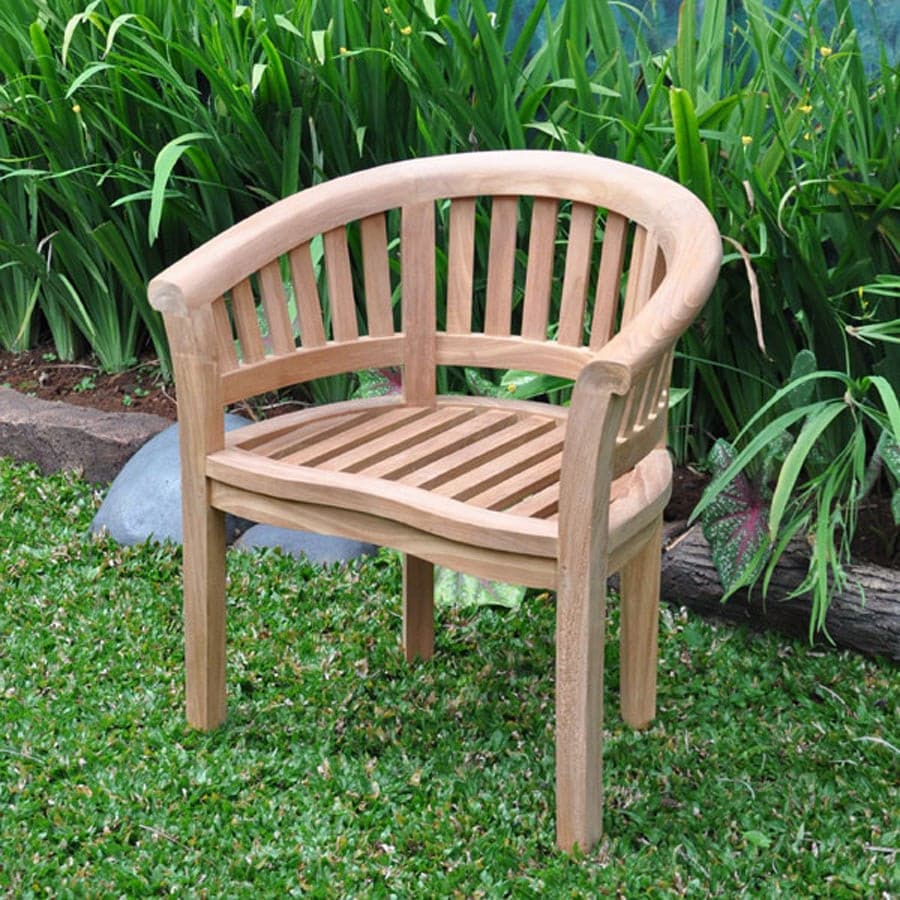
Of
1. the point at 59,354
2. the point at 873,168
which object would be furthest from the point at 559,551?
the point at 59,354

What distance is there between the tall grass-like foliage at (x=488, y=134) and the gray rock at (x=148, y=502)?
0.47 meters

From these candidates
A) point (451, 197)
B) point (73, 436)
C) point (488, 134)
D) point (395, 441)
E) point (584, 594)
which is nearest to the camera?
point (584, 594)

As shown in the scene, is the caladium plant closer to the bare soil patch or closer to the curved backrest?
the curved backrest

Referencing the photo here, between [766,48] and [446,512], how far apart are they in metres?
1.25

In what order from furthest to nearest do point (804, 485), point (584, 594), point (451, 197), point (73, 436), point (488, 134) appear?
point (73, 436) < point (488, 134) < point (804, 485) < point (451, 197) < point (584, 594)

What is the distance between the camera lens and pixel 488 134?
305 centimetres

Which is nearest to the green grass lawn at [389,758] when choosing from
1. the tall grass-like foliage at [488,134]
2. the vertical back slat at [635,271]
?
the tall grass-like foliage at [488,134]

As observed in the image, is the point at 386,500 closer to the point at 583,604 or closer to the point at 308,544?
the point at 583,604

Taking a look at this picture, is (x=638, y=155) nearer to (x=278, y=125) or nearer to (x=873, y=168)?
(x=873, y=168)

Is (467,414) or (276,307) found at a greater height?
(276,307)

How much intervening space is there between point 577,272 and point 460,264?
9.0 inches

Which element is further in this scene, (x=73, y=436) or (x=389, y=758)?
(x=73, y=436)

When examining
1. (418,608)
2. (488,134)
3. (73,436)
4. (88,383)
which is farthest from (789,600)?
(88,383)

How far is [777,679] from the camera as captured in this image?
2.73 meters
